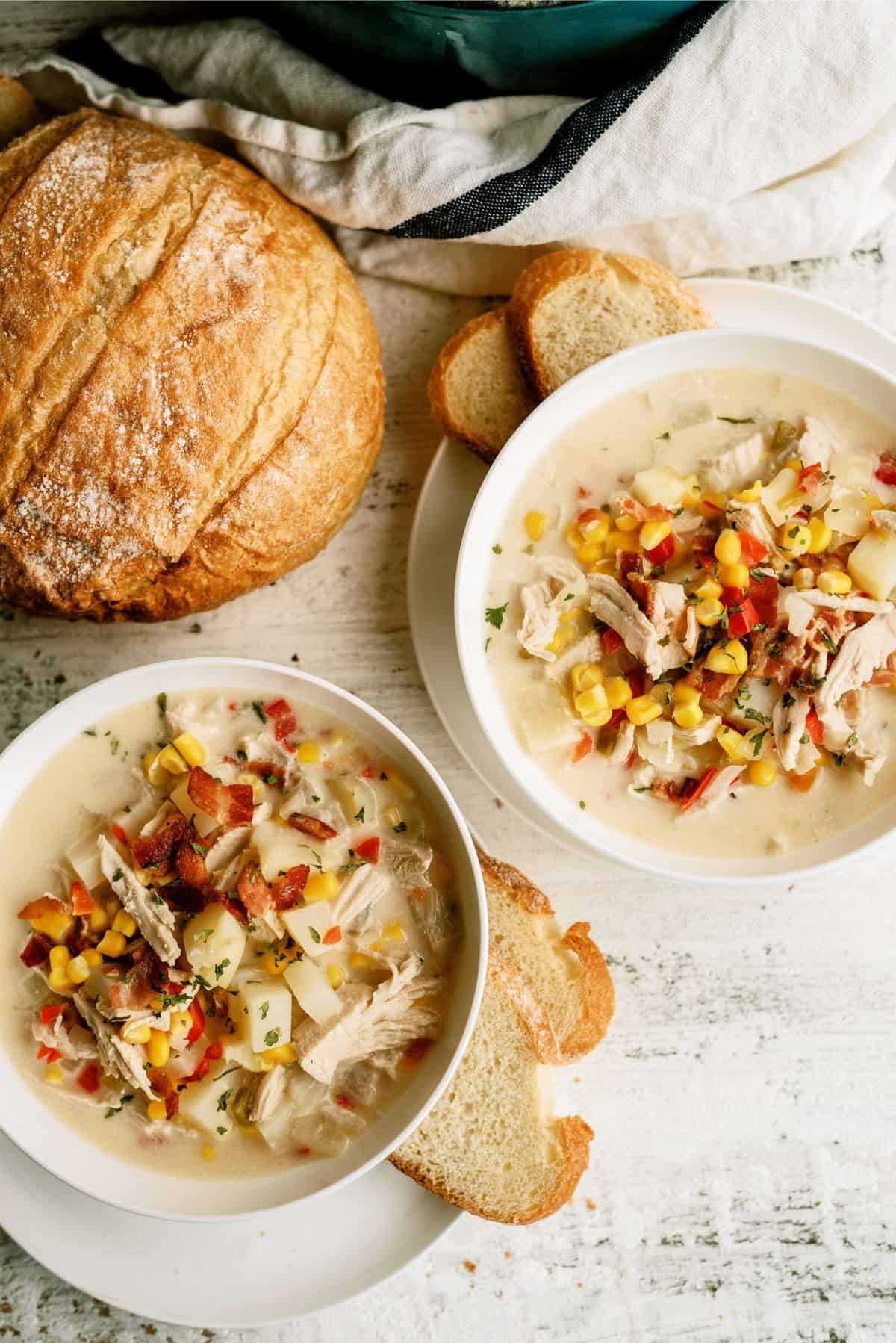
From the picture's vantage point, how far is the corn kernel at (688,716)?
279 cm

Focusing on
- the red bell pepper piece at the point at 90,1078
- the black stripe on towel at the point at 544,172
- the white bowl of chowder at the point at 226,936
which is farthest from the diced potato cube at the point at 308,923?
the black stripe on towel at the point at 544,172

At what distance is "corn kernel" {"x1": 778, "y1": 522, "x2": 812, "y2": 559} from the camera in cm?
279

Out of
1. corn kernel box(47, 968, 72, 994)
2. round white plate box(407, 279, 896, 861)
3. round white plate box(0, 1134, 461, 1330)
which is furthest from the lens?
round white plate box(407, 279, 896, 861)

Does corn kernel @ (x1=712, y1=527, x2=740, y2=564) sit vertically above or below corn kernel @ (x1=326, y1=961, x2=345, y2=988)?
above

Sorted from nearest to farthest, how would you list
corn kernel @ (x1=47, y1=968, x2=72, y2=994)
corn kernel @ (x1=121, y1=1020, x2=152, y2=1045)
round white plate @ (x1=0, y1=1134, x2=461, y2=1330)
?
corn kernel @ (x1=121, y1=1020, x2=152, y2=1045)
corn kernel @ (x1=47, y1=968, x2=72, y2=994)
round white plate @ (x1=0, y1=1134, x2=461, y2=1330)

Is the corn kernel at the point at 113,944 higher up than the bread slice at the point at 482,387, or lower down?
lower down

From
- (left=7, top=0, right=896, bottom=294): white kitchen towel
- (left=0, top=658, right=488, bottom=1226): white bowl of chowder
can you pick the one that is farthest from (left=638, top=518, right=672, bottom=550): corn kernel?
(left=7, top=0, right=896, bottom=294): white kitchen towel

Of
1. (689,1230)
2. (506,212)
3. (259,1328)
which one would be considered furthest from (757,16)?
(259,1328)

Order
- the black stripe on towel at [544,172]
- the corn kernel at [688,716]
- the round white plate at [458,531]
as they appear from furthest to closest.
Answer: the round white plate at [458,531] → the black stripe on towel at [544,172] → the corn kernel at [688,716]

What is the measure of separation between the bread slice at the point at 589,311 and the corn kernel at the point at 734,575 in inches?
29.2

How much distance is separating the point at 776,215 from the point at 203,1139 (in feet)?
10.0

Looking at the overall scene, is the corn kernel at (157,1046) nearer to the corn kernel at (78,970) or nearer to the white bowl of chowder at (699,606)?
the corn kernel at (78,970)

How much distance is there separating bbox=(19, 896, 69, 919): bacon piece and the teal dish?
244 cm

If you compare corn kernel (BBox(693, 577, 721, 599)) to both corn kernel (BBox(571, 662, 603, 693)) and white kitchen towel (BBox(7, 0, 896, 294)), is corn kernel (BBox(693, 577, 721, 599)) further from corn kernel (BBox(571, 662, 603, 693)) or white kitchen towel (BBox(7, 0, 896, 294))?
white kitchen towel (BBox(7, 0, 896, 294))
